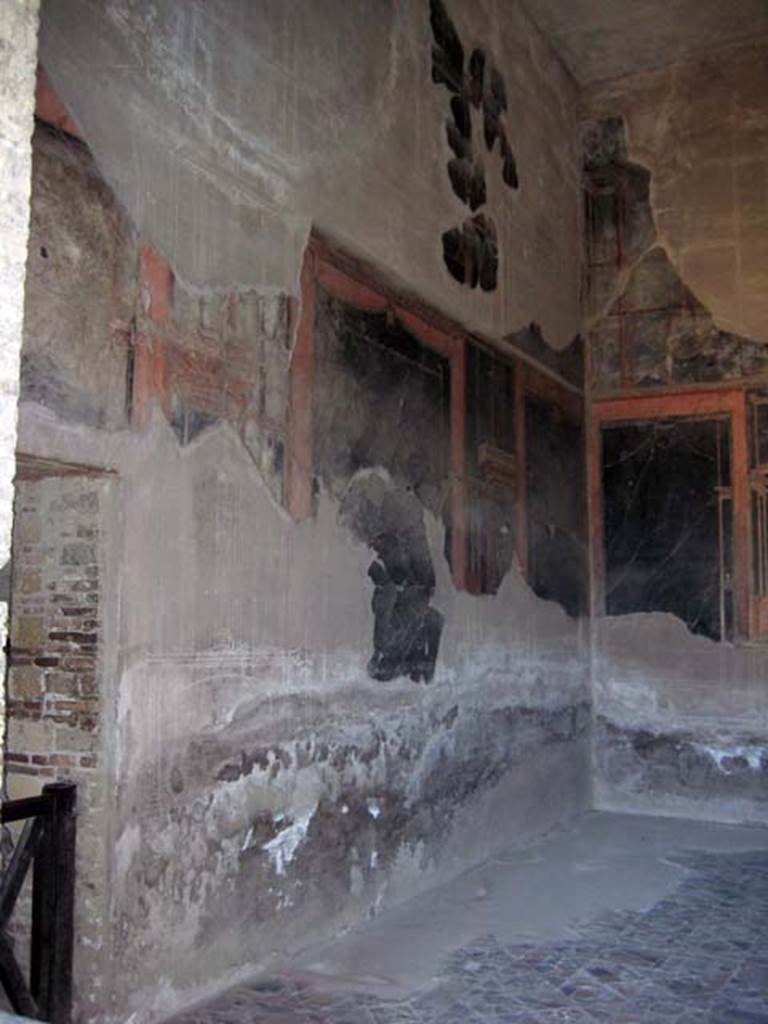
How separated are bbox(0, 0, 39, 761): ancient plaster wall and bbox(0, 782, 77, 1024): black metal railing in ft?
7.27

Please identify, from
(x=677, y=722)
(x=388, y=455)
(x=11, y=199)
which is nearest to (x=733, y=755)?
(x=677, y=722)

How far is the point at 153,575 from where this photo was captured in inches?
154

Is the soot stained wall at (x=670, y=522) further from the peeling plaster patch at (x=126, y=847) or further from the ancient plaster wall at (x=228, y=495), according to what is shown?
the peeling plaster patch at (x=126, y=847)

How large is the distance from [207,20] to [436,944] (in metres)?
4.03

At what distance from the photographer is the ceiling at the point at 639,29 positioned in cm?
822

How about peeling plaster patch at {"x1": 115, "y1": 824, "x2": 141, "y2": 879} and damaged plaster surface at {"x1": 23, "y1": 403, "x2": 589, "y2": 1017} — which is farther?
damaged plaster surface at {"x1": 23, "y1": 403, "x2": 589, "y2": 1017}

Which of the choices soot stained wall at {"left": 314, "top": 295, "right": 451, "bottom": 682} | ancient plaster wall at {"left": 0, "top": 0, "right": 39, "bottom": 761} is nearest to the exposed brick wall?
soot stained wall at {"left": 314, "top": 295, "right": 451, "bottom": 682}

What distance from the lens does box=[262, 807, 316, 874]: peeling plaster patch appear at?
14.9 ft

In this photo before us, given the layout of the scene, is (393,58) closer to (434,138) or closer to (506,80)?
Answer: (434,138)

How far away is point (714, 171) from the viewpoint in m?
8.59

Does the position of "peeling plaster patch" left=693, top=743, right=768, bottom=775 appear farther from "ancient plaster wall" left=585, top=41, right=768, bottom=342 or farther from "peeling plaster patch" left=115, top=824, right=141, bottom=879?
"peeling plaster patch" left=115, top=824, right=141, bottom=879

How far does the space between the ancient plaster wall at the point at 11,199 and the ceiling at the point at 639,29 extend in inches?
290

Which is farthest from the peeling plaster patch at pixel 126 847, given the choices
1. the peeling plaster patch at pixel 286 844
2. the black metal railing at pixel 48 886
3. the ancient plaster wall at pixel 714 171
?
the ancient plaster wall at pixel 714 171

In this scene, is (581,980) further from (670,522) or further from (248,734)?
(670,522)
